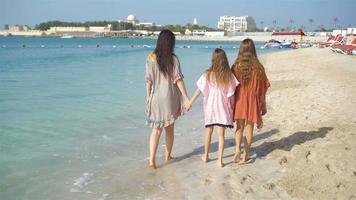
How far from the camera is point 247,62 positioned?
569cm

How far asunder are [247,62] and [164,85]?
1210 mm

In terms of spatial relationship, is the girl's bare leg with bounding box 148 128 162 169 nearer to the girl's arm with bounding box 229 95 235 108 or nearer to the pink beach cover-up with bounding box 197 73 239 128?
the pink beach cover-up with bounding box 197 73 239 128

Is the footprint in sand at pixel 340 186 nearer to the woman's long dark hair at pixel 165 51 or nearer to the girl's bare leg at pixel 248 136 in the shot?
the girl's bare leg at pixel 248 136

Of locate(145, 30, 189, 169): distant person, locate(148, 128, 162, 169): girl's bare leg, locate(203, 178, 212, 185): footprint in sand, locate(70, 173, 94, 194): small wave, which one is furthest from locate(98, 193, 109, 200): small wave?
locate(203, 178, 212, 185): footprint in sand

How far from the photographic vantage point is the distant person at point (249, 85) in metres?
5.67

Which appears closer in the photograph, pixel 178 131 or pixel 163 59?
pixel 163 59

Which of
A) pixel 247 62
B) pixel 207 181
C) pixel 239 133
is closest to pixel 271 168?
pixel 239 133

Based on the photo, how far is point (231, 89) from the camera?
571cm

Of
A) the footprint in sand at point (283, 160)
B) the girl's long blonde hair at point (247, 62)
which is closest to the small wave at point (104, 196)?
the girl's long blonde hair at point (247, 62)

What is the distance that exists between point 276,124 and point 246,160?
274 cm

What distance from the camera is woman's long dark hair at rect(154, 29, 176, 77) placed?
5461 mm

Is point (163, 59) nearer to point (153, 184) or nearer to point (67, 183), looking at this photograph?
point (153, 184)

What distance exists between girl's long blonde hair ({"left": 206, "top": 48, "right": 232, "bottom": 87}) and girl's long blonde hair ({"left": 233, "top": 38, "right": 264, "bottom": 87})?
0.21 meters

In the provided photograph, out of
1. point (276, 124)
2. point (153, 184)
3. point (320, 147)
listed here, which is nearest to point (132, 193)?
point (153, 184)
